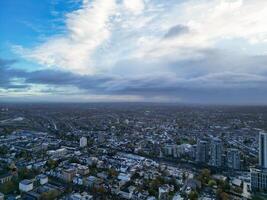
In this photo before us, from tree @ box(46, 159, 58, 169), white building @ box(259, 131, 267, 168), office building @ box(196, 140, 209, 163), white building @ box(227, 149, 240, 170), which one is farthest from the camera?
office building @ box(196, 140, 209, 163)

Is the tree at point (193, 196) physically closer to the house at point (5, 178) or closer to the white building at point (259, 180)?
the white building at point (259, 180)

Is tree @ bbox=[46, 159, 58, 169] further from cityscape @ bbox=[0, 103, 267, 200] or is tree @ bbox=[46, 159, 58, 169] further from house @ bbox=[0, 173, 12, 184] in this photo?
house @ bbox=[0, 173, 12, 184]

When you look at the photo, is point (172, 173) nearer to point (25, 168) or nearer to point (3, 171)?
point (25, 168)

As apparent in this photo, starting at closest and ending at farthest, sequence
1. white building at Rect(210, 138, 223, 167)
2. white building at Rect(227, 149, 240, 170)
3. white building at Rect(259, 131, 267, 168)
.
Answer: white building at Rect(259, 131, 267, 168)
white building at Rect(227, 149, 240, 170)
white building at Rect(210, 138, 223, 167)

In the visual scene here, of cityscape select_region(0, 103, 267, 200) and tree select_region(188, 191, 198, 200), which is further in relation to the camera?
cityscape select_region(0, 103, 267, 200)

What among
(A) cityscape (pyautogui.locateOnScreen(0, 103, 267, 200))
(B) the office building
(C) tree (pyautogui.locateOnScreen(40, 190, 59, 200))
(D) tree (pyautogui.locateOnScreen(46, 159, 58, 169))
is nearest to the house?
(A) cityscape (pyautogui.locateOnScreen(0, 103, 267, 200))

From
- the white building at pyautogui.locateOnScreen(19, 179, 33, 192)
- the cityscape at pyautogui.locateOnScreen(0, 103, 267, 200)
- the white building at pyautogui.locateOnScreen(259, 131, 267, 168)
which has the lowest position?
the cityscape at pyautogui.locateOnScreen(0, 103, 267, 200)

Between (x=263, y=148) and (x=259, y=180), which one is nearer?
(x=259, y=180)

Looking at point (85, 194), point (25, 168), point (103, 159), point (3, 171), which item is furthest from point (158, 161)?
point (3, 171)

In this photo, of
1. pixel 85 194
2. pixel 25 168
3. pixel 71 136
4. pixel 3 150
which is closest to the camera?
pixel 85 194

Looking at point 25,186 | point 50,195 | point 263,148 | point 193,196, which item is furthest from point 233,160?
point 25,186

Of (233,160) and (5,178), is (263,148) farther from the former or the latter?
(5,178)
